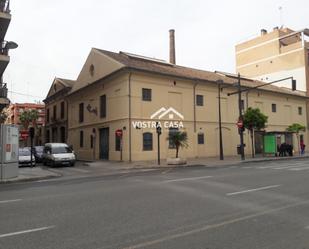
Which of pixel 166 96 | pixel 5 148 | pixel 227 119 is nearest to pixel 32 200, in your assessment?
pixel 5 148

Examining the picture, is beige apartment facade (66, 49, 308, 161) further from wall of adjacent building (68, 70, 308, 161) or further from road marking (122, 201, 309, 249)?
road marking (122, 201, 309, 249)

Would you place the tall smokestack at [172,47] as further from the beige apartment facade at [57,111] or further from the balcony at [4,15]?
the balcony at [4,15]

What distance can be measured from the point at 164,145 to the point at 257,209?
942 inches

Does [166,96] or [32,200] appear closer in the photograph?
[32,200]

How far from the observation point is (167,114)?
32.5 metres

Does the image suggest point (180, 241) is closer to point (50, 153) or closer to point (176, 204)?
point (176, 204)

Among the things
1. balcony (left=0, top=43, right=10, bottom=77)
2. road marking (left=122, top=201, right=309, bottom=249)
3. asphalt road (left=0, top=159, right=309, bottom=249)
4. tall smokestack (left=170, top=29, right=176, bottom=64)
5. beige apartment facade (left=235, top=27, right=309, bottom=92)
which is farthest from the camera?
beige apartment facade (left=235, top=27, right=309, bottom=92)

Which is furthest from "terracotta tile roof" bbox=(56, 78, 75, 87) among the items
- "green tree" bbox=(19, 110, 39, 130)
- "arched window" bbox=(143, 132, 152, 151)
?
"green tree" bbox=(19, 110, 39, 130)

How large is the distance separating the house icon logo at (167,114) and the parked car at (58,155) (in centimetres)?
796

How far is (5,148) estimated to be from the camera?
656 inches

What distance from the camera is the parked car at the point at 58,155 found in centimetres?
2692

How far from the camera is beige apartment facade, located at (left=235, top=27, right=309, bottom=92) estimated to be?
53.3 m

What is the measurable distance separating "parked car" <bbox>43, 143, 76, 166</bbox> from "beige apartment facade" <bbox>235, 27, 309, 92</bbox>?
3805 centimetres

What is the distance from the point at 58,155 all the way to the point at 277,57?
4365 centimetres
